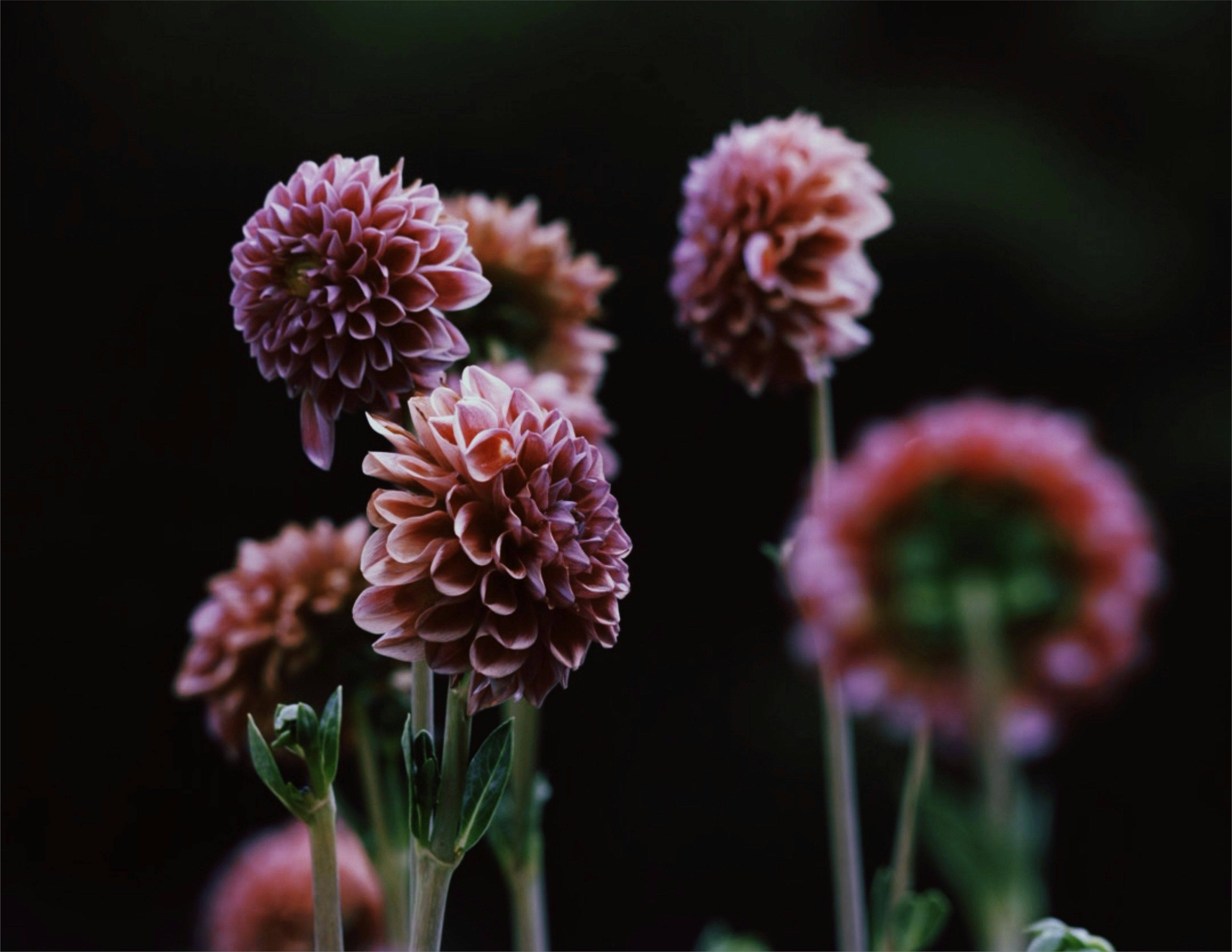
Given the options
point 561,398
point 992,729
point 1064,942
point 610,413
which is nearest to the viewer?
point 992,729

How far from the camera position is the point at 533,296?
70 centimetres

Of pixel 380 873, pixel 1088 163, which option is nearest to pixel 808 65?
pixel 1088 163

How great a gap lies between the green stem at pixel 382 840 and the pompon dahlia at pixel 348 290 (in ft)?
0.65

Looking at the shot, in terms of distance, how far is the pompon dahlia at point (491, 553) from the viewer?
0.41 meters

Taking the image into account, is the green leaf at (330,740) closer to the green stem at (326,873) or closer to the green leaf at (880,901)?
the green stem at (326,873)

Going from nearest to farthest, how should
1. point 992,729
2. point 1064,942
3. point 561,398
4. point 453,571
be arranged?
point 992,729, point 453,571, point 1064,942, point 561,398

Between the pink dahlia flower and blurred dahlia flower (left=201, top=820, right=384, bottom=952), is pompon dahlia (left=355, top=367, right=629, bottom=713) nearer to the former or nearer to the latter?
the pink dahlia flower

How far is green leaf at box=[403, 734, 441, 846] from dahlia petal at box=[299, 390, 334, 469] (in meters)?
0.11

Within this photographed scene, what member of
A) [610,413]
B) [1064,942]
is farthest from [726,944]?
[610,413]

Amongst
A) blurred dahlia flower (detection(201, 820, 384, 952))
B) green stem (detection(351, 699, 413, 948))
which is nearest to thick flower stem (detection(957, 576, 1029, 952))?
green stem (detection(351, 699, 413, 948))

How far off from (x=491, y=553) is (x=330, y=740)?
4.1 inches

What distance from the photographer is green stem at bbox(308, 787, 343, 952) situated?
18.4 inches

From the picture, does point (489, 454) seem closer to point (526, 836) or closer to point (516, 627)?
point (516, 627)

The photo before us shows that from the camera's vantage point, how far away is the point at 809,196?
68cm
